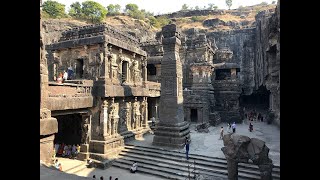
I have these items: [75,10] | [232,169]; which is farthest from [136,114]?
[75,10]

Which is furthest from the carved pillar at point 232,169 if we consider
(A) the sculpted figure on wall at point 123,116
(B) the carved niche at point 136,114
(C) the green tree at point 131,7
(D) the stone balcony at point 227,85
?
(C) the green tree at point 131,7

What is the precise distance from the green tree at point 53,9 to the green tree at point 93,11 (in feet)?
17.7

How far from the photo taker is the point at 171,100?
14914mm

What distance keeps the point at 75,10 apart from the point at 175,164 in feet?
165

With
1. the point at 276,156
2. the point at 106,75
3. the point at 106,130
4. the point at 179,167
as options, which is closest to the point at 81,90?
the point at 106,75

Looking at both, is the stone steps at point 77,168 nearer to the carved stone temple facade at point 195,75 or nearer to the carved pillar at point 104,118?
the carved pillar at point 104,118

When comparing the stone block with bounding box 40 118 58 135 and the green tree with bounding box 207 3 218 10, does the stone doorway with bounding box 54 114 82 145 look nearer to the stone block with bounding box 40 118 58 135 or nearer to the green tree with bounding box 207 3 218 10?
the stone block with bounding box 40 118 58 135

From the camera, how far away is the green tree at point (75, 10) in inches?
1986

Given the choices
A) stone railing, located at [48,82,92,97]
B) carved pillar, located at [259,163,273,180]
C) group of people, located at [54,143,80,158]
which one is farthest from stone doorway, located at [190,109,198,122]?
carved pillar, located at [259,163,273,180]

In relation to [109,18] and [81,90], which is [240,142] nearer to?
[81,90]

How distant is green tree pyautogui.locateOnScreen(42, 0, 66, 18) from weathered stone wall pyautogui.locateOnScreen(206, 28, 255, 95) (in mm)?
30917

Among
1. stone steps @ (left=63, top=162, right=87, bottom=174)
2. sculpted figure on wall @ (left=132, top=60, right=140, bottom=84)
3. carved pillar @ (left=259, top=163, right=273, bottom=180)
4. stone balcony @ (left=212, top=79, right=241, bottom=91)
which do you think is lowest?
stone steps @ (left=63, top=162, right=87, bottom=174)

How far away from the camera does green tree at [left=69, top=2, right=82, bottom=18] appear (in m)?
50.4
